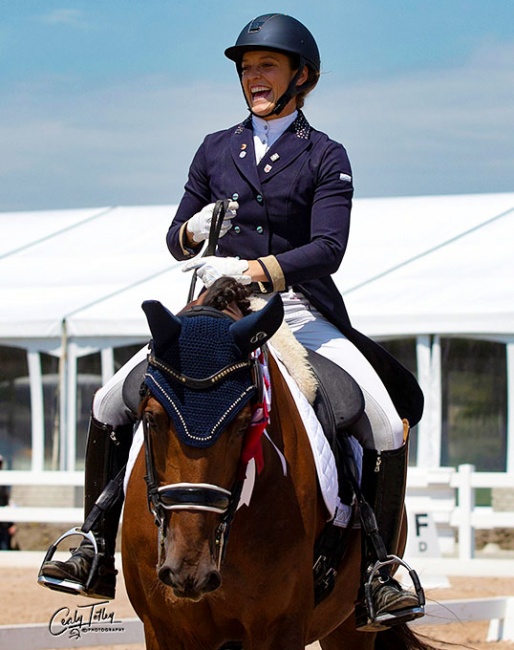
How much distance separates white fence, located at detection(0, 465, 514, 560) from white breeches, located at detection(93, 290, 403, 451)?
7809mm

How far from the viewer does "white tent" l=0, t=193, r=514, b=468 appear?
1535 cm

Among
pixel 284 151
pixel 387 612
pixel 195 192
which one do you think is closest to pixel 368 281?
pixel 195 192

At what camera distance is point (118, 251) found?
19.3 meters

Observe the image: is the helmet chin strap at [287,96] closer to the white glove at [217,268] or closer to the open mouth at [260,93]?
the open mouth at [260,93]

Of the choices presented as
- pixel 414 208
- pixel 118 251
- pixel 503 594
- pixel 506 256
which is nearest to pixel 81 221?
pixel 118 251

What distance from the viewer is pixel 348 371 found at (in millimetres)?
4938

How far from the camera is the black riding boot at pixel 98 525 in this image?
464 centimetres

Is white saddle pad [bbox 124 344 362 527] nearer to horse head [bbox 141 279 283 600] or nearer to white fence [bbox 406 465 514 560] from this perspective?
→ horse head [bbox 141 279 283 600]

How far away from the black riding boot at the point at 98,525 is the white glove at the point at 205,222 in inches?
31.7

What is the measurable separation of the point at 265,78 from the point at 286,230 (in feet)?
2.01

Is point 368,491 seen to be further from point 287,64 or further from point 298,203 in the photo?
point 287,64

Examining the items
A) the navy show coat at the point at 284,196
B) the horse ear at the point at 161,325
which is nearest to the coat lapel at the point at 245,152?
the navy show coat at the point at 284,196

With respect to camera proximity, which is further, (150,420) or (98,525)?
(98,525)

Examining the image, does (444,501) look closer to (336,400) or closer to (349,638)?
(349,638)
